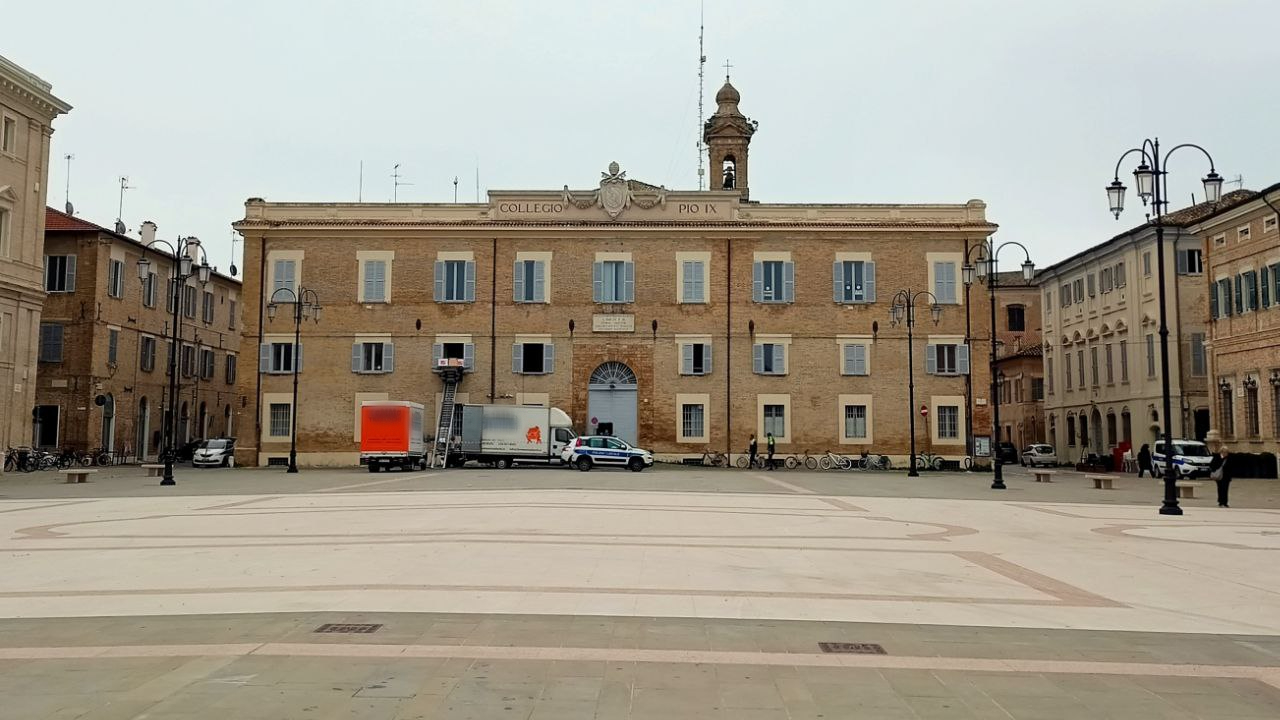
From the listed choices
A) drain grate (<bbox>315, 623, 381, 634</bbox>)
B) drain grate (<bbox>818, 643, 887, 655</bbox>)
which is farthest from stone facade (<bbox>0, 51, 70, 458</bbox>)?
drain grate (<bbox>818, 643, 887, 655</bbox>)

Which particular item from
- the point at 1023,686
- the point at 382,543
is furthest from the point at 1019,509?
the point at 1023,686

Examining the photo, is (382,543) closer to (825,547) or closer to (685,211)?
(825,547)

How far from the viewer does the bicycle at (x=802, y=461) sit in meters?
43.6

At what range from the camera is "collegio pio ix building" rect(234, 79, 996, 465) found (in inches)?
1735

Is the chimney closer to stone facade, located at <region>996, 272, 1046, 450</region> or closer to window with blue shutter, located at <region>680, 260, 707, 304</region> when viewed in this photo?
window with blue shutter, located at <region>680, 260, 707, 304</region>

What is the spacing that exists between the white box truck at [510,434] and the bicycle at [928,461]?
1557 cm

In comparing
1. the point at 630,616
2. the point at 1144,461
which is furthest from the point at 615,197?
the point at 630,616

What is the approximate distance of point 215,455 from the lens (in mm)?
46312

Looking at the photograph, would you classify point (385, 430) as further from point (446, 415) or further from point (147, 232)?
point (147, 232)

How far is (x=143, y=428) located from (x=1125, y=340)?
49752mm

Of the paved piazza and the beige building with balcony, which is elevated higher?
the beige building with balcony

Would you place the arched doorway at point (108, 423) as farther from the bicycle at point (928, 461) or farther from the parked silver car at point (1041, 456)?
the parked silver car at point (1041, 456)

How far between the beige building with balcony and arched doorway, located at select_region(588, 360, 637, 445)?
80.3 ft

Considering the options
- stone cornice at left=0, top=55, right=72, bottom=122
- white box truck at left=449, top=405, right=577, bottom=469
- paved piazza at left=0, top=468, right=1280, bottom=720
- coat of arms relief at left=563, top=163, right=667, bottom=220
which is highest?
stone cornice at left=0, top=55, right=72, bottom=122
